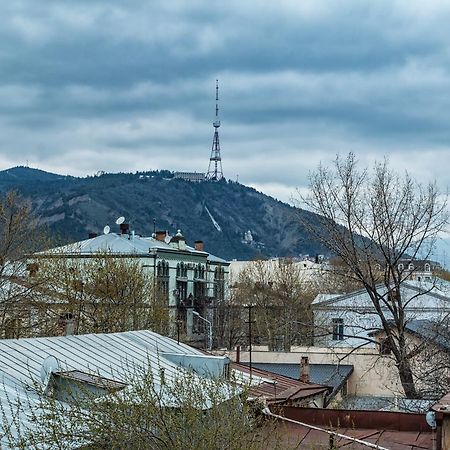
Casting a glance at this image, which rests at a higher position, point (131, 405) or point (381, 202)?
point (381, 202)

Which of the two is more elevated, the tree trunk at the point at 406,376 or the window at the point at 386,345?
the window at the point at 386,345

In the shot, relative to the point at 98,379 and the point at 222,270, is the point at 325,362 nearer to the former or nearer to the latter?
the point at 98,379

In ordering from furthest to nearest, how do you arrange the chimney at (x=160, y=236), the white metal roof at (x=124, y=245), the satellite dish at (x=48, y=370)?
the chimney at (x=160, y=236) → the white metal roof at (x=124, y=245) → the satellite dish at (x=48, y=370)

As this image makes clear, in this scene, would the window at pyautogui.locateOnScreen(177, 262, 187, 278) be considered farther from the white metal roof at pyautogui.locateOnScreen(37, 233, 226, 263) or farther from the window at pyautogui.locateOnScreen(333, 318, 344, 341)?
the window at pyautogui.locateOnScreen(333, 318, 344, 341)

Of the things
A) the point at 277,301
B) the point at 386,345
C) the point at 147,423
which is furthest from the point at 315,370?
the point at 277,301

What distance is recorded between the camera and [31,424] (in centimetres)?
1182

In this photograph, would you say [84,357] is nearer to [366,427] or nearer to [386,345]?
[366,427]

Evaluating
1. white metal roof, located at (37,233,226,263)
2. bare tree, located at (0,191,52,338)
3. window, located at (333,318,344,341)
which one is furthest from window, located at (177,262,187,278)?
bare tree, located at (0,191,52,338)

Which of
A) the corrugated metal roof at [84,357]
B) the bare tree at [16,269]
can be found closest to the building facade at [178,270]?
the bare tree at [16,269]

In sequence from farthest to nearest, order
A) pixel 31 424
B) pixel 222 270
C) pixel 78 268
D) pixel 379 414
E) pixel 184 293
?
pixel 222 270, pixel 184 293, pixel 78 268, pixel 379 414, pixel 31 424

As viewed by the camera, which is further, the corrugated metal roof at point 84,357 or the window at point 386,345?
the window at point 386,345

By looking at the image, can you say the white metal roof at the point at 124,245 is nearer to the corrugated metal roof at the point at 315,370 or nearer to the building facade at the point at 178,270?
the building facade at the point at 178,270

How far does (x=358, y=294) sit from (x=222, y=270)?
24.9 meters

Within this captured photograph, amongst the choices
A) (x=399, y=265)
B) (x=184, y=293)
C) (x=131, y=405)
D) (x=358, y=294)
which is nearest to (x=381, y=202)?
(x=399, y=265)
